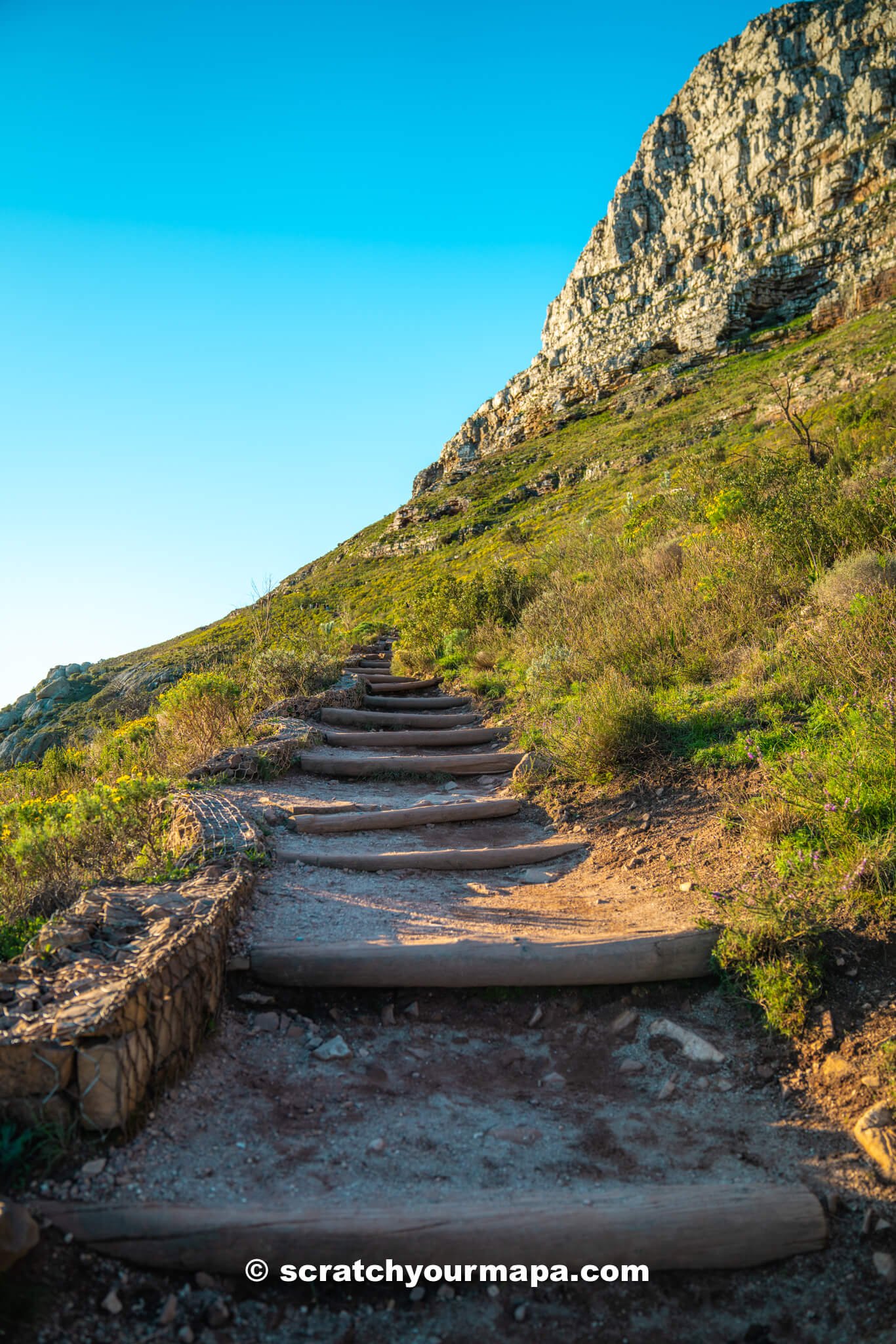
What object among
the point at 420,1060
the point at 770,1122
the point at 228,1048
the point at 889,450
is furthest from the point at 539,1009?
the point at 889,450

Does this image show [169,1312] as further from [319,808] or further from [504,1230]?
[319,808]

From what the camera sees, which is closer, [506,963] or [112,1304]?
[112,1304]

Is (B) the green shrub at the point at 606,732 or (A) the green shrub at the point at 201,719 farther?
(A) the green shrub at the point at 201,719

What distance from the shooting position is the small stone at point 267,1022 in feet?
8.58

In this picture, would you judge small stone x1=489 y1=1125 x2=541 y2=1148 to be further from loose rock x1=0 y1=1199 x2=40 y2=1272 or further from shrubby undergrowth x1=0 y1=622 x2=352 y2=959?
A: shrubby undergrowth x1=0 y1=622 x2=352 y2=959

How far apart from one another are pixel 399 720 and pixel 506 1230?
6549 millimetres

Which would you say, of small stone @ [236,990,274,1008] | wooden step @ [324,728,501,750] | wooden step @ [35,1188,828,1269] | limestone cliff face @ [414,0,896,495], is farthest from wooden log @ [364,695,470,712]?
limestone cliff face @ [414,0,896,495]

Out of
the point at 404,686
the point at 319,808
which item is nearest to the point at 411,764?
the point at 319,808

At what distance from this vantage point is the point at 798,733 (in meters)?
4.07

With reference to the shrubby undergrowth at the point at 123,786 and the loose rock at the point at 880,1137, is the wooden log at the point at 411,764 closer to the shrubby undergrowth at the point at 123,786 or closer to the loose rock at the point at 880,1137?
the shrubby undergrowth at the point at 123,786

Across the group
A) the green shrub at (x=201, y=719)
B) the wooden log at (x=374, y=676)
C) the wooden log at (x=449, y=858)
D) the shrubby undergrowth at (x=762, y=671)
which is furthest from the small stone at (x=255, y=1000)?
the wooden log at (x=374, y=676)

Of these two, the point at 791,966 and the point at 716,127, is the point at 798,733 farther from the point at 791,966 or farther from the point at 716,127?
the point at 716,127

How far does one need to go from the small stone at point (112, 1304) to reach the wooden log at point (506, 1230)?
13 cm

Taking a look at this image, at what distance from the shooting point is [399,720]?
324 inches
